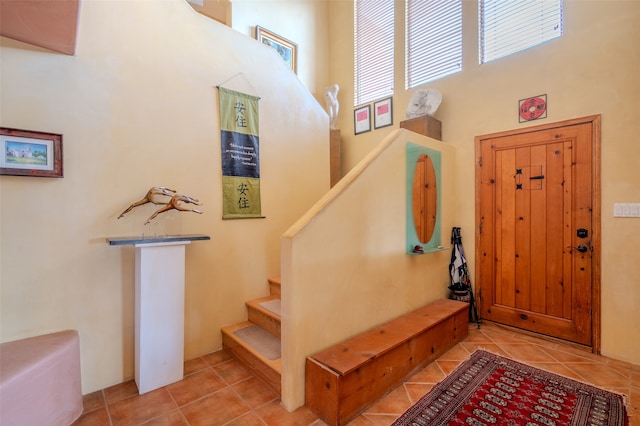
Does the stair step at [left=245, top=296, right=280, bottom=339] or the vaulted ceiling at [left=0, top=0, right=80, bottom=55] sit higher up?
the vaulted ceiling at [left=0, top=0, right=80, bottom=55]

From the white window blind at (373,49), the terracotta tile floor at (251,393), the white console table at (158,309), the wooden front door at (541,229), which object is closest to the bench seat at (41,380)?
the terracotta tile floor at (251,393)

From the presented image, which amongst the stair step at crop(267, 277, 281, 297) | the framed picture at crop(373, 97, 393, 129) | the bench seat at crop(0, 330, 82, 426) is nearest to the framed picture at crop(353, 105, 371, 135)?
the framed picture at crop(373, 97, 393, 129)

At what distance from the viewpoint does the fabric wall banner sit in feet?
9.21

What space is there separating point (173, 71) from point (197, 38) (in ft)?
1.41

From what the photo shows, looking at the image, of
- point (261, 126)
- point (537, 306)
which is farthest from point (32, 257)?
point (537, 306)

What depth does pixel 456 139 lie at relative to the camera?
350cm

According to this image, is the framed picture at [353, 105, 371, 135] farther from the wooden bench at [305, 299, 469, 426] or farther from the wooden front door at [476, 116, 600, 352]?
the wooden bench at [305, 299, 469, 426]

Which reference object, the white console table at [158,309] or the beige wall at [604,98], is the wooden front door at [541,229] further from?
the white console table at [158,309]

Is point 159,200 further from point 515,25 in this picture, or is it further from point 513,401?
point 515,25

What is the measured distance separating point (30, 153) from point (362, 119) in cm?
378

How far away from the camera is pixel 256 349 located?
7.76 ft

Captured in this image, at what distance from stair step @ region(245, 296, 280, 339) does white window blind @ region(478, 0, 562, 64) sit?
11.6ft

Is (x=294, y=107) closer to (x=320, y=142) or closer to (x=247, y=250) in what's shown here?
(x=320, y=142)

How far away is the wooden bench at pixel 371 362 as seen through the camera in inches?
69.2
